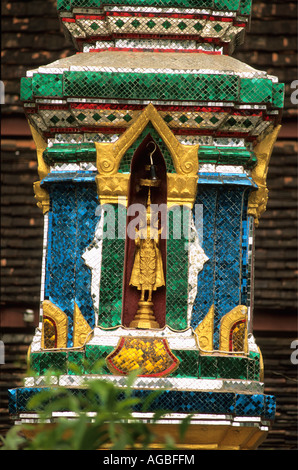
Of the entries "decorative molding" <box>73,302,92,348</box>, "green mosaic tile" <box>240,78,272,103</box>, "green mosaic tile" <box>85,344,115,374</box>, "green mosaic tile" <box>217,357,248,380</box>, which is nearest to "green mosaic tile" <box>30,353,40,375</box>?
"decorative molding" <box>73,302,92,348</box>

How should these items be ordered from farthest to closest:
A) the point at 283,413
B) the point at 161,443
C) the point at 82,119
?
the point at 283,413 → the point at 82,119 → the point at 161,443

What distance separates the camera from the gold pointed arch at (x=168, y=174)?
8109 mm

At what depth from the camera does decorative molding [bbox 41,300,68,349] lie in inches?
321

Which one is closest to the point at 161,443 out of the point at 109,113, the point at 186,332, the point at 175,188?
the point at 186,332

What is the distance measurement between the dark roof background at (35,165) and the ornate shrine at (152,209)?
247 inches

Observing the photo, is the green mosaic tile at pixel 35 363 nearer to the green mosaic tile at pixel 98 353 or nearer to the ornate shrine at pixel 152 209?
the ornate shrine at pixel 152 209

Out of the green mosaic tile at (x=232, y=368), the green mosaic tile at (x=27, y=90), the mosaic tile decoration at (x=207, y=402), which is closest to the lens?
the mosaic tile decoration at (x=207, y=402)

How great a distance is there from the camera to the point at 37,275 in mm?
14602

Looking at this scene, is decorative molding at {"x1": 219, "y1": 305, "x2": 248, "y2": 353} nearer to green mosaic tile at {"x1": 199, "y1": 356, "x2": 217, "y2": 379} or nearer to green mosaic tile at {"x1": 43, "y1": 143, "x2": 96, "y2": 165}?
green mosaic tile at {"x1": 199, "y1": 356, "x2": 217, "y2": 379}

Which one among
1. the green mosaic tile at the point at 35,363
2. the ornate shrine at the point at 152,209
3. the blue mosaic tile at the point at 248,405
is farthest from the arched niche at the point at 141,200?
→ the blue mosaic tile at the point at 248,405

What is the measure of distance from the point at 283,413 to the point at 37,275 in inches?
137

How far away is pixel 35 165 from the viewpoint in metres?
14.9

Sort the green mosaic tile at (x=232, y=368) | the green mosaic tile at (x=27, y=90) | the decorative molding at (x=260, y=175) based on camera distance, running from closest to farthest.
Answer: the green mosaic tile at (x=232, y=368) < the green mosaic tile at (x=27, y=90) < the decorative molding at (x=260, y=175)
